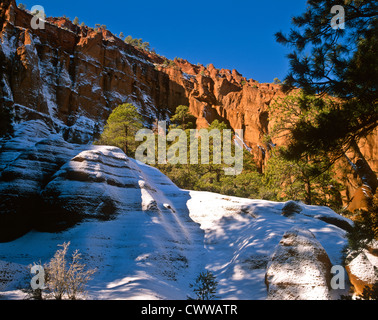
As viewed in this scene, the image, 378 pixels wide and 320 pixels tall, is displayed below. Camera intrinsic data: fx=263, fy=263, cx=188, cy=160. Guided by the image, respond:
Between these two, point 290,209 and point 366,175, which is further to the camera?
point 366,175

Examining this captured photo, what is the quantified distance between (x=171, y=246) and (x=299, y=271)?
416 centimetres

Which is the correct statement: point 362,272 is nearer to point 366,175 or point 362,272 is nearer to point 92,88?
point 366,175

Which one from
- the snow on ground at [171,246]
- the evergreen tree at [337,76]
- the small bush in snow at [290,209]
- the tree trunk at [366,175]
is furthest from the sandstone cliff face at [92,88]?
the evergreen tree at [337,76]

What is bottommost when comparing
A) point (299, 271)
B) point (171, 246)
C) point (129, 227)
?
point (299, 271)

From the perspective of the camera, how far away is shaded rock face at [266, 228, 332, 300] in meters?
5.55

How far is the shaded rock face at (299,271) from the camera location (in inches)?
218

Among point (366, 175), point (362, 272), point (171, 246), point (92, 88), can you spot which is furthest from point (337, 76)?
point (92, 88)

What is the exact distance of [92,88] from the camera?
53.2 metres

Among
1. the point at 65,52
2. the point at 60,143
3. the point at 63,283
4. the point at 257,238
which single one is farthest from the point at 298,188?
the point at 65,52

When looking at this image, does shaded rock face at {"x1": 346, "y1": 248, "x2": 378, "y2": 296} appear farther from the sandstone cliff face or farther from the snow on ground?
the sandstone cliff face

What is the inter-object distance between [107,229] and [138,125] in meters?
19.1

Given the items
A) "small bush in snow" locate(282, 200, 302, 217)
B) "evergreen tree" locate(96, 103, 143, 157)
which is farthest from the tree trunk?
"evergreen tree" locate(96, 103, 143, 157)

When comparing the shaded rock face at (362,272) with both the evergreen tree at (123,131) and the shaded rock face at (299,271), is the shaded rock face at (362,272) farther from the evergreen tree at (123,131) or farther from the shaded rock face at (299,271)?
the evergreen tree at (123,131)

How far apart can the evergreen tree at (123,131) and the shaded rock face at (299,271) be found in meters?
20.1
